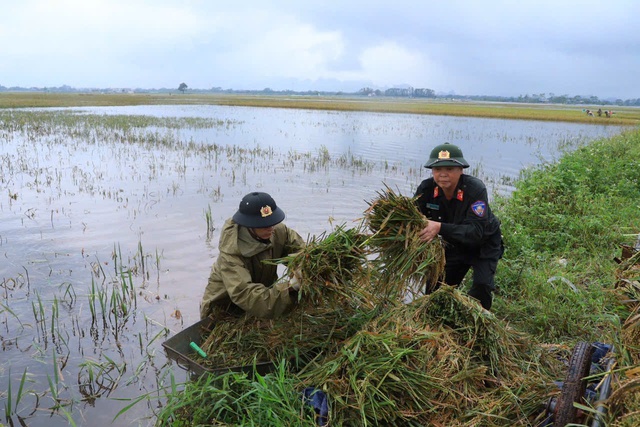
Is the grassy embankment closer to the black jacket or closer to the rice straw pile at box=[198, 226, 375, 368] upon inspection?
the black jacket

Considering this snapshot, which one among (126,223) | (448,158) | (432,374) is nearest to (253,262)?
(432,374)

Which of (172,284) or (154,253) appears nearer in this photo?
(172,284)

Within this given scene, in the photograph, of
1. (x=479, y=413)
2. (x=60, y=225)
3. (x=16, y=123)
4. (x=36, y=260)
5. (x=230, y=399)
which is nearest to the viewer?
(x=479, y=413)

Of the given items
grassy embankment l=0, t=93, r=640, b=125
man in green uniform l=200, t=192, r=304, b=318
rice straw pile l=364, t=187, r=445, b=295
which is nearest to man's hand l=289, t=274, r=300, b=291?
man in green uniform l=200, t=192, r=304, b=318

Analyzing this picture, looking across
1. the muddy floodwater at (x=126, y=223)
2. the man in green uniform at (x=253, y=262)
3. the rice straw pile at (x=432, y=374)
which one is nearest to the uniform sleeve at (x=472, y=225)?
the rice straw pile at (x=432, y=374)

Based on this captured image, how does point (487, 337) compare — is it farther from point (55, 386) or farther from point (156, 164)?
point (156, 164)

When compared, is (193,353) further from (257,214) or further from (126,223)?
(126,223)

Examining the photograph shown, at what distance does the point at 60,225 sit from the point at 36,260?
5.28 feet

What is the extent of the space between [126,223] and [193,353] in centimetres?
508

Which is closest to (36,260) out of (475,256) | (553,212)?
(475,256)

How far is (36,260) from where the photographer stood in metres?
6.14

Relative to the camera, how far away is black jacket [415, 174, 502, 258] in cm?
372

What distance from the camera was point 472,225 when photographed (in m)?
3.74

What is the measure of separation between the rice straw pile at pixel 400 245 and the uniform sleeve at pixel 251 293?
27.6 inches
